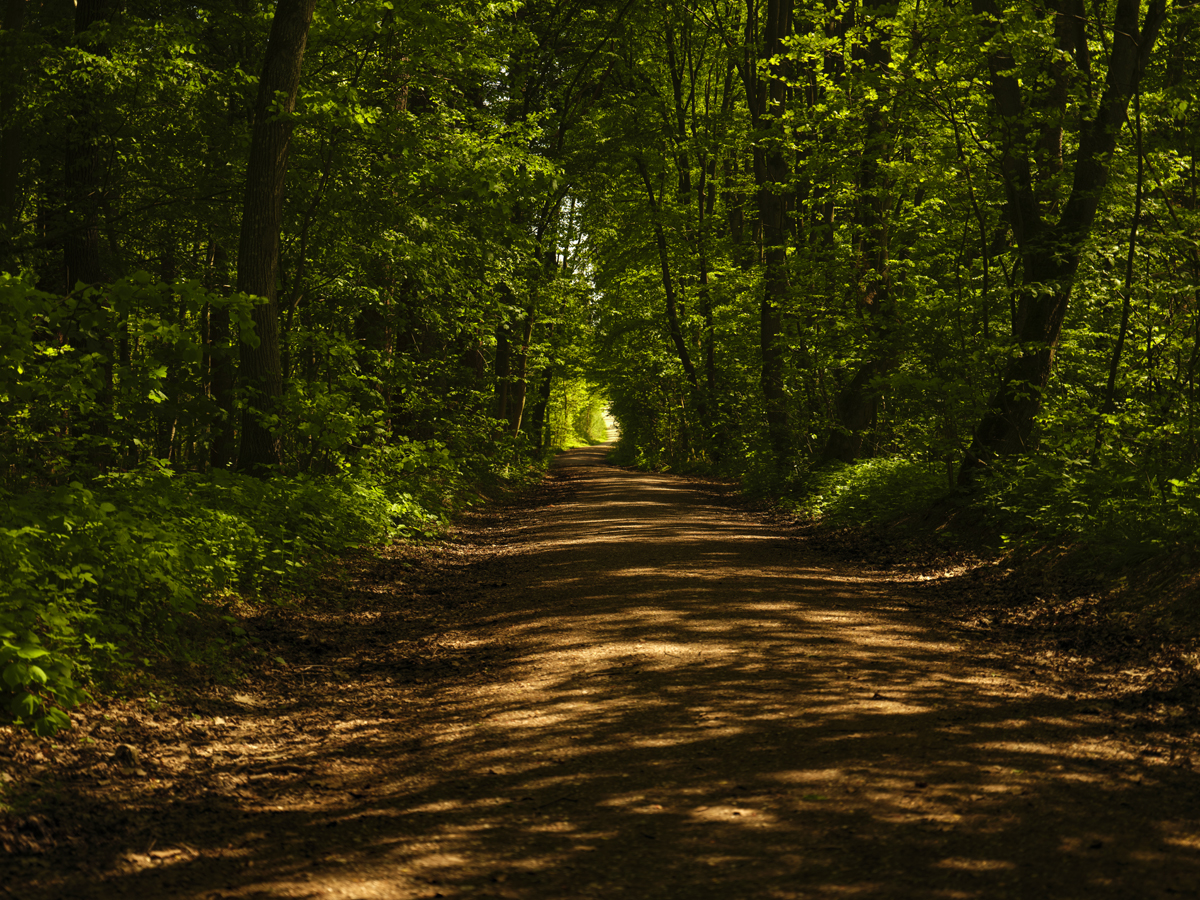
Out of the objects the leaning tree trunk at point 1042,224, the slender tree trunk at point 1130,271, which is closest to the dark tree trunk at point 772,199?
the leaning tree trunk at point 1042,224

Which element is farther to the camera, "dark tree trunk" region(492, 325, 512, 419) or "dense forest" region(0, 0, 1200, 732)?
"dark tree trunk" region(492, 325, 512, 419)

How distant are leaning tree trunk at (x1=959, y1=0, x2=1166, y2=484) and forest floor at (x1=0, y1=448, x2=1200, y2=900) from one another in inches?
158

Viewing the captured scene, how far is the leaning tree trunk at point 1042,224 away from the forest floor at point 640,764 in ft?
13.1

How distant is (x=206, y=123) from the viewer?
12188 millimetres

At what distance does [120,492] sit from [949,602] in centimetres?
729

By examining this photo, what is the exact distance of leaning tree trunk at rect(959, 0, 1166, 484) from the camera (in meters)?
10.1

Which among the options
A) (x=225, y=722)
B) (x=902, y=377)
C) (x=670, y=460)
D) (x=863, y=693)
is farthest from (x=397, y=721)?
(x=670, y=460)

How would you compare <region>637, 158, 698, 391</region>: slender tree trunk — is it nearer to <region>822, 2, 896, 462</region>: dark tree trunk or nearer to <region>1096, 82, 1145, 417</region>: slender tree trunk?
<region>822, 2, 896, 462</region>: dark tree trunk

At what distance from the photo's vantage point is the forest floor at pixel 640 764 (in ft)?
11.1

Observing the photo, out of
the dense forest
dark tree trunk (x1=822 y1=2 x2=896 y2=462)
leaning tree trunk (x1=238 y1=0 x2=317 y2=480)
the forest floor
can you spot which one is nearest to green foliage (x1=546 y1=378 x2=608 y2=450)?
dark tree trunk (x1=822 y1=2 x2=896 y2=462)

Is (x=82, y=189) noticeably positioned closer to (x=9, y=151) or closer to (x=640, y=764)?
(x=9, y=151)

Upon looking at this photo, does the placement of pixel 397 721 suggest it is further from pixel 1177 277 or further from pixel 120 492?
pixel 1177 277

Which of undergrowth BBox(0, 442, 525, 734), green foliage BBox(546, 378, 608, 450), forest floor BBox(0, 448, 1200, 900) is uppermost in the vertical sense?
green foliage BBox(546, 378, 608, 450)

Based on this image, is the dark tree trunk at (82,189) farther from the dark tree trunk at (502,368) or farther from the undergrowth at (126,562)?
the dark tree trunk at (502,368)
